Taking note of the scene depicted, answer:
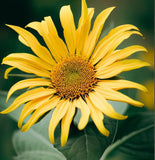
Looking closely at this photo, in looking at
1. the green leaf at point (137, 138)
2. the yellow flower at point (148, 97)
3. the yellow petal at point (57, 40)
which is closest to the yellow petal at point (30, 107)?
the yellow petal at point (57, 40)

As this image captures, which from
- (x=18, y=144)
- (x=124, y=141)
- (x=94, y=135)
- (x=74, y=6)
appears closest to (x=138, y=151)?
(x=124, y=141)

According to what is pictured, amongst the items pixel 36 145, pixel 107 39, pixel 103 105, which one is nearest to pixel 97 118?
pixel 103 105

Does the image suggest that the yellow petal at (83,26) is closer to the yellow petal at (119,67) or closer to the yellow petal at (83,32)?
the yellow petal at (83,32)

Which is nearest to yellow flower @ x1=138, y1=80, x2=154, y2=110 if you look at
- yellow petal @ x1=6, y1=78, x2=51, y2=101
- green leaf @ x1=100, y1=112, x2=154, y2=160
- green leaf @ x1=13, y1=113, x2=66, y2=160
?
green leaf @ x1=100, y1=112, x2=154, y2=160

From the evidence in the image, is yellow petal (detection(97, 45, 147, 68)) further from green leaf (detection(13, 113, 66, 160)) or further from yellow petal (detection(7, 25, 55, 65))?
green leaf (detection(13, 113, 66, 160))

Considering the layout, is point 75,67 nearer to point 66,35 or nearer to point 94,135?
point 66,35

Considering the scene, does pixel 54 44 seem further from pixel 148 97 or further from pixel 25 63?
pixel 148 97
